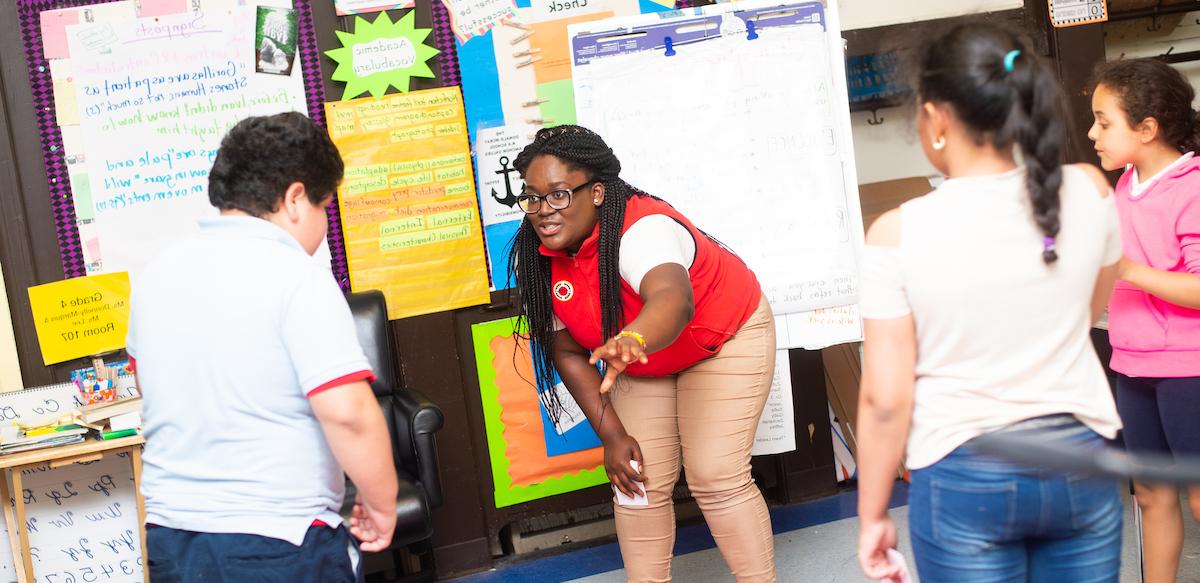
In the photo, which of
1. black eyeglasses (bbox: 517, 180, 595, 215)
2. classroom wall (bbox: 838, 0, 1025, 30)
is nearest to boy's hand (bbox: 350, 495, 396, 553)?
black eyeglasses (bbox: 517, 180, 595, 215)

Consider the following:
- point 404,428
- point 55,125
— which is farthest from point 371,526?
point 55,125

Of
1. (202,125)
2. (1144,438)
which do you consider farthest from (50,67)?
(1144,438)

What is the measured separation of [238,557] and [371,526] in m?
0.22

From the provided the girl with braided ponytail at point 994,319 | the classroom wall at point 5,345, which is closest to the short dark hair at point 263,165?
the girl with braided ponytail at point 994,319

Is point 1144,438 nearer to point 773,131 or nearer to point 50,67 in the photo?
point 773,131

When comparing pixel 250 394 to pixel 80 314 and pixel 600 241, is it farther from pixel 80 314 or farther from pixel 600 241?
pixel 80 314

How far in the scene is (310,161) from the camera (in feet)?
4.93

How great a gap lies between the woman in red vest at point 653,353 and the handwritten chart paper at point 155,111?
1270 mm

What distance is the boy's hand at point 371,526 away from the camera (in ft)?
5.03

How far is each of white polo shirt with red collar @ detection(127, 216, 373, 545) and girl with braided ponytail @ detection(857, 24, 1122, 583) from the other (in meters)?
0.76

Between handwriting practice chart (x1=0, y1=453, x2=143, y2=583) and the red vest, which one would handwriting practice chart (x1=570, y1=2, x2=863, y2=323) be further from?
handwriting practice chart (x1=0, y1=453, x2=143, y2=583)

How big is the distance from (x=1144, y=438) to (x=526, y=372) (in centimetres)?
181

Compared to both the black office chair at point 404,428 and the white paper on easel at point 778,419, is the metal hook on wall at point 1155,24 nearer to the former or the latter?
the white paper on easel at point 778,419

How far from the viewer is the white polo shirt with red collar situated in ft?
4.46
